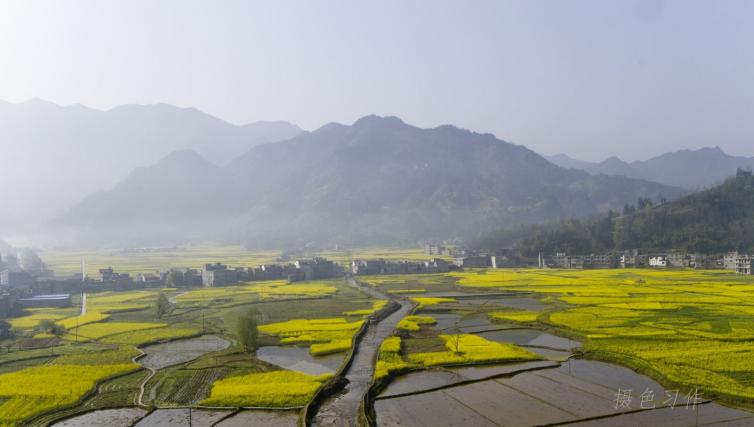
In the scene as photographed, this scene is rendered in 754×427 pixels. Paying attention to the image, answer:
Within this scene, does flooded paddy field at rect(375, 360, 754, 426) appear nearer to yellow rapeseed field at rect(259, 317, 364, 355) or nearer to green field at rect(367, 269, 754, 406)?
green field at rect(367, 269, 754, 406)

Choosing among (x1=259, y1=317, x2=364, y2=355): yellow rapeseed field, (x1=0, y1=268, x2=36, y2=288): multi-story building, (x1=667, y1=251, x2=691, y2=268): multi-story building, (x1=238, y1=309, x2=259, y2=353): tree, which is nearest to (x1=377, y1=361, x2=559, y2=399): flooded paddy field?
(x1=259, y1=317, x2=364, y2=355): yellow rapeseed field

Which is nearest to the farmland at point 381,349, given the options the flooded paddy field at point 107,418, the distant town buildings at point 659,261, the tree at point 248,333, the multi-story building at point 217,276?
the flooded paddy field at point 107,418

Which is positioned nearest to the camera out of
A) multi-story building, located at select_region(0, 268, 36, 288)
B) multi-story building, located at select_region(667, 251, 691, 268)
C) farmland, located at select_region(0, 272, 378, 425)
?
farmland, located at select_region(0, 272, 378, 425)

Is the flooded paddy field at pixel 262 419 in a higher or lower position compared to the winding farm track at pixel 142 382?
lower

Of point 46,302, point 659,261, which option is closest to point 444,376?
point 46,302

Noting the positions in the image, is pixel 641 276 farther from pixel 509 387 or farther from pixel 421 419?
pixel 421 419

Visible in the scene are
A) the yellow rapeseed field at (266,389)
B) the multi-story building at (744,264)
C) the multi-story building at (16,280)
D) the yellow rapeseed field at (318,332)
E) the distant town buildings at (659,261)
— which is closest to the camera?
the yellow rapeseed field at (266,389)

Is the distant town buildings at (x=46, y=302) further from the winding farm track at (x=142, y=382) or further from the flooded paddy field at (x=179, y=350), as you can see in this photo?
the winding farm track at (x=142, y=382)
